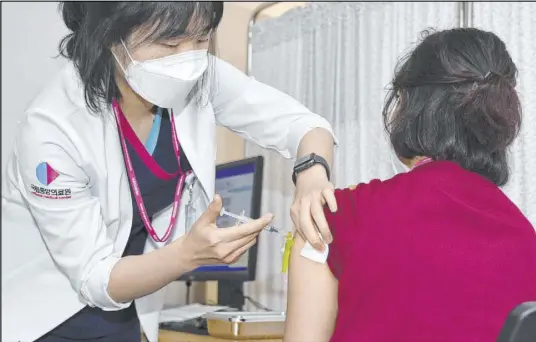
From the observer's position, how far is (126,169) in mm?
1317

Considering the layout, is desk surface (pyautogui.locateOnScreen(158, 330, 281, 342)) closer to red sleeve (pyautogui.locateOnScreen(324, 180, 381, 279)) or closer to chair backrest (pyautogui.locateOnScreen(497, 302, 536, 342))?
red sleeve (pyautogui.locateOnScreen(324, 180, 381, 279))

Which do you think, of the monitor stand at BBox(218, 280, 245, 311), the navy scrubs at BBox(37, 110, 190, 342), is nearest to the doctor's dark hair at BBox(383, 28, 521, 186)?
the navy scrubs at BBox(37, 110, 190, 342)

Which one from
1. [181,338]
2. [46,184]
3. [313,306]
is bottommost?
[181,338]

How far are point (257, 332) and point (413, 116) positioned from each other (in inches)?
30.6

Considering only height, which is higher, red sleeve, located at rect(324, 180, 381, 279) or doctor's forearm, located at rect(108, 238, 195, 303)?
red sleeve, located at rect(324, 180, 381, 279)

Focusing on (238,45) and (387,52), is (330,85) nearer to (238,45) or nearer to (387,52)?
(387,52)

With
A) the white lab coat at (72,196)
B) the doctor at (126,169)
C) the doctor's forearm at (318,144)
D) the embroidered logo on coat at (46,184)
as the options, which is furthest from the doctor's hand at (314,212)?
the embroidered logo on coat at (46,184)

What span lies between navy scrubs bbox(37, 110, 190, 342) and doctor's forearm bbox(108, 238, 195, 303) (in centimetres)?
16

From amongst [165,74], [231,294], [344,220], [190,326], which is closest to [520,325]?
[344,220]

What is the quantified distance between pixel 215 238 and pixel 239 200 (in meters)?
1.07

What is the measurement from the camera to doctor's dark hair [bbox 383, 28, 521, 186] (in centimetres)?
111

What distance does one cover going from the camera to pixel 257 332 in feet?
5.36

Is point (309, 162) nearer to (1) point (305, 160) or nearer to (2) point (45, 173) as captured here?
(1) point (305, 160)

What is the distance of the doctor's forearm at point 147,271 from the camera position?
113cm
